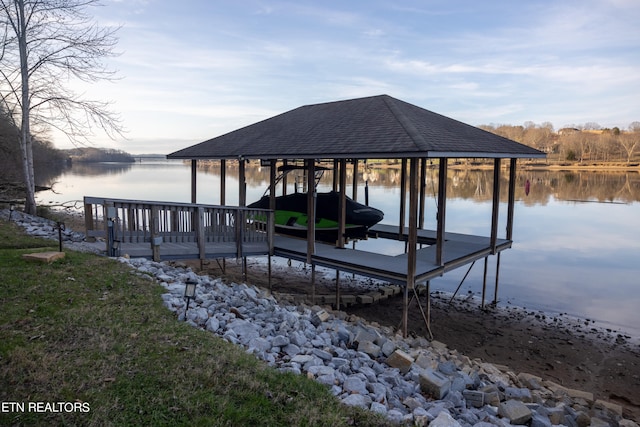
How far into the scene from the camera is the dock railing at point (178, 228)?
25.2 feet

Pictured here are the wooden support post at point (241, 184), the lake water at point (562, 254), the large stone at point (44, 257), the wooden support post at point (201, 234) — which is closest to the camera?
the large stone at point (44, 257)

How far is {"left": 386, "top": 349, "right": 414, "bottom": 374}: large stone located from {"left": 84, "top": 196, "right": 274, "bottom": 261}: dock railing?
4.81m

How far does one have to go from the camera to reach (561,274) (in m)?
14.8

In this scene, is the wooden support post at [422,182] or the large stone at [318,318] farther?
the wooden support post at [422,182]

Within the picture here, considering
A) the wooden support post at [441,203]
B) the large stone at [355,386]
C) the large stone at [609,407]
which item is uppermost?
the wooden support post at [441,203]

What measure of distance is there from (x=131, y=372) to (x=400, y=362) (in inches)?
110

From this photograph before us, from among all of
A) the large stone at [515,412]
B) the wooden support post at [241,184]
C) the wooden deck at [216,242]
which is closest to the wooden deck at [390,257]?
the wooden deck at [216,242]

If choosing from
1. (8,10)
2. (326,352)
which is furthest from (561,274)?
(8,10)

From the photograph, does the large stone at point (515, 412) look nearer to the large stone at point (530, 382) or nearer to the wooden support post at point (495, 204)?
the large stone at point (530, 382)

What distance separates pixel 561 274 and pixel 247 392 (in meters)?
14.2

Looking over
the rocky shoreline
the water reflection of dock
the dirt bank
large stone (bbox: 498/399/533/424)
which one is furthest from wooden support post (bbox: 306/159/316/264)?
large stone (bbox: 498/399/533/424)

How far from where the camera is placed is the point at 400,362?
492 centimetres

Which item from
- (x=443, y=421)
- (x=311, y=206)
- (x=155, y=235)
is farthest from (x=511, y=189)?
(x=443, y=421)

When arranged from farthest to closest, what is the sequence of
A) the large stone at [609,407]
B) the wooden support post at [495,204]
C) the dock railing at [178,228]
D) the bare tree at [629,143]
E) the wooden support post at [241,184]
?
the bare tree at [629,143] → the wooden support post at [241,184] → the wooden support post at [495,204] → the dock railing at [178,228] → the large stone at [609,407]
